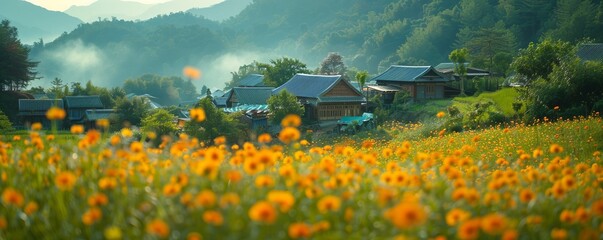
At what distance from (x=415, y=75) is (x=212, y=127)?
48.5 feet

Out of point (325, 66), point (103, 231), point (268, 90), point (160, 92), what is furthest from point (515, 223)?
point (160, 92)

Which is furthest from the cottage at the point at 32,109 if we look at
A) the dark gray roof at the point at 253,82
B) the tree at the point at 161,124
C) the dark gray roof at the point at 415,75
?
the dark gray roof at the point at 415,75

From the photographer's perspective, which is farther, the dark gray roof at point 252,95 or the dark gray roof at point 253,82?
the dark gray roof at point 253,82

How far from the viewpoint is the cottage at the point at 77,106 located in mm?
36312

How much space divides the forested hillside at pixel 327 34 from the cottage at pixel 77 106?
24966mm

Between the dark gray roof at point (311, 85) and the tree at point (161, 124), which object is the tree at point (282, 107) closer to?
the dark gray roof at point (311, 85)

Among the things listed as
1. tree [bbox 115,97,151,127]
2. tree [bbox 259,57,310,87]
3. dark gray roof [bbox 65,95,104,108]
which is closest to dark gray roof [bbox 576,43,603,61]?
tree [bbox 259,57,310,87]

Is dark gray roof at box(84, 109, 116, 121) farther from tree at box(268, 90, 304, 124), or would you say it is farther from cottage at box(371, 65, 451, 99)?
cottage at box(371, 65, 451, 99)

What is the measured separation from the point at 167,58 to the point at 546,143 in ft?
367

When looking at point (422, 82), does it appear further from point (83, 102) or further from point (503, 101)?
point (83, 102)

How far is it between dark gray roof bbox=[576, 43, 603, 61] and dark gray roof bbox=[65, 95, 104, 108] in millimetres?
26440

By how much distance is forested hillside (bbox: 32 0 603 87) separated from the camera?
56.1 metres

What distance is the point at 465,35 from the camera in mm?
61969

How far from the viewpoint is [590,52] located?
101 ft
